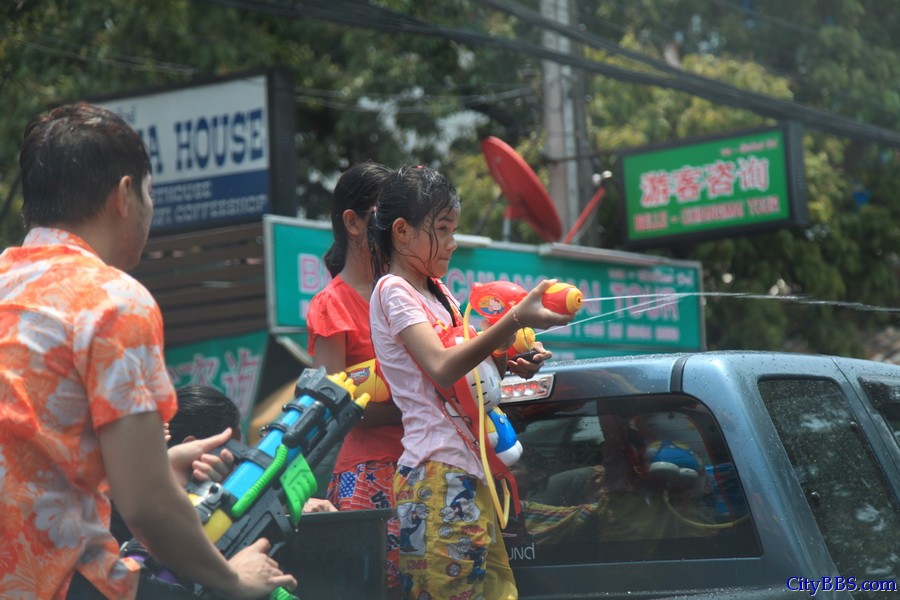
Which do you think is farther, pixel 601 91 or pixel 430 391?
pixel 601 91

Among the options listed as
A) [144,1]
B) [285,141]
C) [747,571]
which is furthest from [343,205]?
[144,1]

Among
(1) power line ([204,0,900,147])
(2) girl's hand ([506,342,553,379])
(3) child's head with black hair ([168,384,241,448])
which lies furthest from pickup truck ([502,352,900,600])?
(1) power line ([204,0,900,147])

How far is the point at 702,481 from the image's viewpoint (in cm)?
268

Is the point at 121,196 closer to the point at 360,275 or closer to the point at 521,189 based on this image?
the point at 360,275

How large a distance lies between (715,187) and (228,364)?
4.75 m

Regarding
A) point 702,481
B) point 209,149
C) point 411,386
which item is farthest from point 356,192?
point 209,149

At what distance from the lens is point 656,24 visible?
43.4ft

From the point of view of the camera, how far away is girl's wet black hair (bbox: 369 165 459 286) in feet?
8.42

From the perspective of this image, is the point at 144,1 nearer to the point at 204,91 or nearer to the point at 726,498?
the point at 204,91

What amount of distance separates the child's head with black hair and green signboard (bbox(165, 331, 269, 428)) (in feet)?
20.5

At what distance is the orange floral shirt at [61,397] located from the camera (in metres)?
1.65

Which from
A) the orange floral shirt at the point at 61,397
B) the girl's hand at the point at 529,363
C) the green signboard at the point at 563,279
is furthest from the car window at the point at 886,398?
the green signboard at the point at 563,279

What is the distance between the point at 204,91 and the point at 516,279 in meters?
3.04

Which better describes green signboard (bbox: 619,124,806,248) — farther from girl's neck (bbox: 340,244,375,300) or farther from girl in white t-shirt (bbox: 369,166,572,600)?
girl in white t-shirt (bbox: 369,166,572,600)
